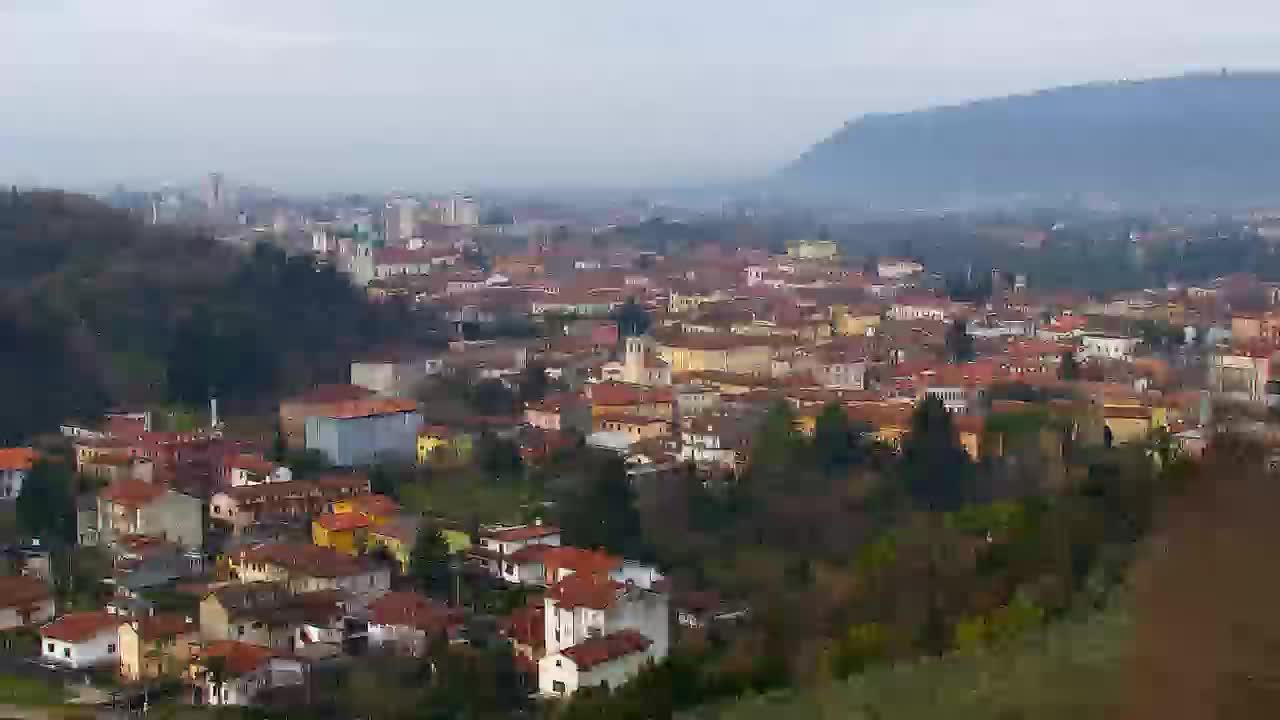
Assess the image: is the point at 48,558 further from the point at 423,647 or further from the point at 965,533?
the point at 965,533

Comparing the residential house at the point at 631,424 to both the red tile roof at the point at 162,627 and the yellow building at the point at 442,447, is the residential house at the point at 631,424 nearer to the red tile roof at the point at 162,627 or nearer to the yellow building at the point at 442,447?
the yellow building at the point at 442,447

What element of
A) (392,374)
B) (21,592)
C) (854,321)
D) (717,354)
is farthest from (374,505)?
(854,321)

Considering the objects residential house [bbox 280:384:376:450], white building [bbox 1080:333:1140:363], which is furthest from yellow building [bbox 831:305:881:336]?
residential house [bbox 280:384:376:450]

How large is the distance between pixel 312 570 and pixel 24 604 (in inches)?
75.1

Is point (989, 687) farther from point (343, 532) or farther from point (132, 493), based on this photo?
point (132, 493)

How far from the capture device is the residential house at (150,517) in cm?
1384

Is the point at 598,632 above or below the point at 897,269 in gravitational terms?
above

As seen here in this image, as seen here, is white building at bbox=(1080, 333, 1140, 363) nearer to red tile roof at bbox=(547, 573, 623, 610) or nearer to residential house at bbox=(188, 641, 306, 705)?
red tile roof at bbox=(547, 573, 623, 610)

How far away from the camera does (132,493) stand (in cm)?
1403

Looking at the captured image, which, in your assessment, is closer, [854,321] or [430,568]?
[430,568]

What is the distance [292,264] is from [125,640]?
14.8m

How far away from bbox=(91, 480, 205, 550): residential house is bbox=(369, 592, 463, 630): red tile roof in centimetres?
320

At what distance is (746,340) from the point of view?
80.5ft

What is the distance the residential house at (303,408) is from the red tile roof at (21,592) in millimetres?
4726
